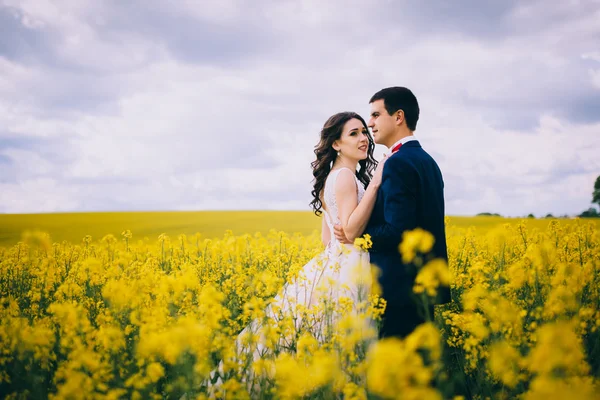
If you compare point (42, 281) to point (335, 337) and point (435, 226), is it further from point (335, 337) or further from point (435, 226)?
point (435, 226)

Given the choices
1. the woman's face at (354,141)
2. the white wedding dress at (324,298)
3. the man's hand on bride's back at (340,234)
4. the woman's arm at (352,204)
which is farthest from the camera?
the woman's face at (354,141)

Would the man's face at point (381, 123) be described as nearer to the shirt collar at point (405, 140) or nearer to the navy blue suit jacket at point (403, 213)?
the shirt collar at point (405, 140)

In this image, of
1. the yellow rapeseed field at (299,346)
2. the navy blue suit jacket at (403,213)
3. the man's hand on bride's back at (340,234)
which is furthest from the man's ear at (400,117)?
the yellow rapeseed field at (299,346)

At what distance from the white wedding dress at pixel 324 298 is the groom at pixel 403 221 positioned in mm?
199

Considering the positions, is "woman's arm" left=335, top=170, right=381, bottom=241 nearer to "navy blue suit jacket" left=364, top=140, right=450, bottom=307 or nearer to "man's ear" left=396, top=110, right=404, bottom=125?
"navy blue suit jacket" left=364, top=140, right=450, bottom=307

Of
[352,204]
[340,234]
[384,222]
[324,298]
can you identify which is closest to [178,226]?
[340,234]

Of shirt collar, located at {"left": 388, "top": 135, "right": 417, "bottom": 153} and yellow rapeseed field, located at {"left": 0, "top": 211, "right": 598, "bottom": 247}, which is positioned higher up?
shirt collar, located at {"left": 388, "top": 135, "right": 417, "bottom": 153}

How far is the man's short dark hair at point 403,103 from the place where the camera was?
12.9ft

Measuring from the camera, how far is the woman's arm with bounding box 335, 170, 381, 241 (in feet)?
12.1

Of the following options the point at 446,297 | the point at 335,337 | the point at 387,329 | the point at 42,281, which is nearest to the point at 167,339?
the point at 335,337

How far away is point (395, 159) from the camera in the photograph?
3459 mm

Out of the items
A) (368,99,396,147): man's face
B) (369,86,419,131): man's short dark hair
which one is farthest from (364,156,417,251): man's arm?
(369,86,419,131): man's short dark hair

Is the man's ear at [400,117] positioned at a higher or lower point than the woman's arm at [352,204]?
higher

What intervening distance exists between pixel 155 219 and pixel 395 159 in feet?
86.5
